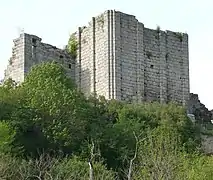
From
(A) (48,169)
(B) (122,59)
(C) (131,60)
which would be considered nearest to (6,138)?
(A) (48,169)

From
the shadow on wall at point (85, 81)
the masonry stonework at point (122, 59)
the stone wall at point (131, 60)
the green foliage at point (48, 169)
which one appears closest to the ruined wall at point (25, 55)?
the masonry stonework at point (122, 59)

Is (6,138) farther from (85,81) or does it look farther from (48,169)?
(85,81)

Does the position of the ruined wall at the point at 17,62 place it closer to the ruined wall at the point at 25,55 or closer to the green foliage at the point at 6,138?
the ruined wall at the point at 25,55

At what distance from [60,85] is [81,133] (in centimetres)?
392

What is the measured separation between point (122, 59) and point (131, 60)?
34.4 inches

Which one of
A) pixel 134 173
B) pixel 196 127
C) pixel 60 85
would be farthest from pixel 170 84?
pixel 134 173

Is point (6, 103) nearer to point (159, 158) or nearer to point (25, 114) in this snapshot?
point (25, 114)

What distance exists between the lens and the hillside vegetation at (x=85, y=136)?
42844 millimetres

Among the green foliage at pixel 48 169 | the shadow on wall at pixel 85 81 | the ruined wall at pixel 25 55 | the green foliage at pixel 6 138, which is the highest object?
the ruined wall at pixel 25 55

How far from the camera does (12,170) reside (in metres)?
42.0

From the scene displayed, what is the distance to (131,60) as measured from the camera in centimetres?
6431

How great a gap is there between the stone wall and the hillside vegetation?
199 inches

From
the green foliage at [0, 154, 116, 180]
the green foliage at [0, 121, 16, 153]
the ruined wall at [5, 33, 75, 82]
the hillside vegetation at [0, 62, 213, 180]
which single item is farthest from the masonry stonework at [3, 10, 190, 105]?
the green foliage at [0, 154, 116, 180]

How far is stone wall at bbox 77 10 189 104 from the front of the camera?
2489 inches
